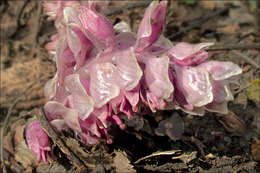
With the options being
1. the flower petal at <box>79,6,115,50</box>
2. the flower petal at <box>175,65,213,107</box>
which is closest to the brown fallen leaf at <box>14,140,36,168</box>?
the flower petal at <box>79,6,115,50</box>

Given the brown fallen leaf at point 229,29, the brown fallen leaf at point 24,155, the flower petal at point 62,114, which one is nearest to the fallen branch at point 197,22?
the brown fallen leaf at point 229,29

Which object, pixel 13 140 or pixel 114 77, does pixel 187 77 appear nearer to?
pixel 114 77

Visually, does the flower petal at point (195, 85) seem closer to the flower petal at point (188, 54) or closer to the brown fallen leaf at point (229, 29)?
the flower petal at point (188, 54)

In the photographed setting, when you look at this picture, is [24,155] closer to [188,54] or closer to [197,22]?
[188,54]

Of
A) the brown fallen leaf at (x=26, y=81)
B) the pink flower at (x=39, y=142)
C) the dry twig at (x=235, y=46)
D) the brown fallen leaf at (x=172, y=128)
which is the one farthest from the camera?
the brown fallen leaf at (x=26, y=81)

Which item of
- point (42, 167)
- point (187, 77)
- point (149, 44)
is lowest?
point (42, 167)

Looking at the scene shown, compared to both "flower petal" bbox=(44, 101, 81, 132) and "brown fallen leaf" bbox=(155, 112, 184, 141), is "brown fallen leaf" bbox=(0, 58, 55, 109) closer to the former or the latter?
"flower petal" bbox=(44, 101, 81, 132)

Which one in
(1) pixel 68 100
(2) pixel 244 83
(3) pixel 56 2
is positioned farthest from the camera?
(2) pixel 244 83

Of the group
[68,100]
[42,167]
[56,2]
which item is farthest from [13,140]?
[56,2]
